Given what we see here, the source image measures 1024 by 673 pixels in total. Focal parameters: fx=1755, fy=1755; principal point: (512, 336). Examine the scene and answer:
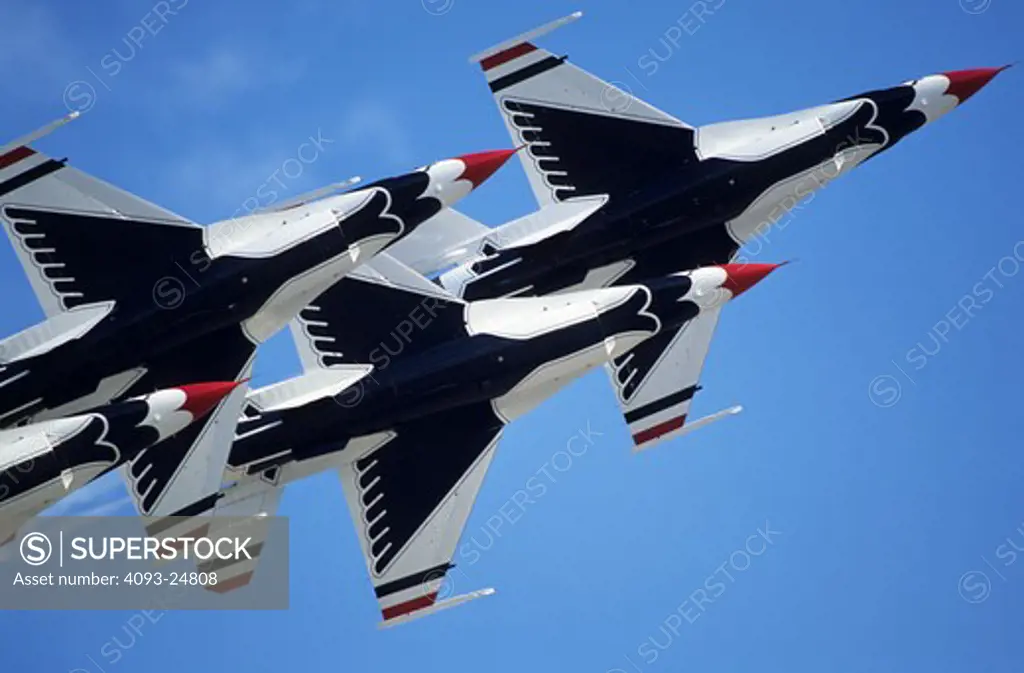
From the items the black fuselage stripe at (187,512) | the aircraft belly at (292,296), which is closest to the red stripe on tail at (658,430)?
the aircraft belly at (292,296)

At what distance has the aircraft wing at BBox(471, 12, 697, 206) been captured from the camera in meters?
48.1

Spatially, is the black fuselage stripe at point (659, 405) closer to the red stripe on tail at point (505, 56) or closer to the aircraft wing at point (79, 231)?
the red stripe on tail at point (505, 56)

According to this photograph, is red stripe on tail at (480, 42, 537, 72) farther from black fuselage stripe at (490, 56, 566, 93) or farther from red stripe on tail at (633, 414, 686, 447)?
red stripe on tail at (633, 414, 686, 447)

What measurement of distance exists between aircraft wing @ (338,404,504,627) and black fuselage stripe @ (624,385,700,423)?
4.51m

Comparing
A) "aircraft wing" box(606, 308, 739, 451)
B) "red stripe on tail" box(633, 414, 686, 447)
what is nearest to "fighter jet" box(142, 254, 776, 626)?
"aircraft wing" box(606, 308, 739, 451)

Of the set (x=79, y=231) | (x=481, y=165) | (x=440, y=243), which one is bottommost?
(x=440, y=243)

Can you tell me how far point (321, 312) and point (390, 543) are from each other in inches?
250

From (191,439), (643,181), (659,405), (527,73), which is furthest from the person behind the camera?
(527,73)

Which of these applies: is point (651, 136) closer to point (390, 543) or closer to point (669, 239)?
point (669, 239)

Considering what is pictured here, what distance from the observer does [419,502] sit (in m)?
46.0

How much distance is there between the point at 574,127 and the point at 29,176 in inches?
581

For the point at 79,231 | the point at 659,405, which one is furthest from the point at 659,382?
the point at 79,231

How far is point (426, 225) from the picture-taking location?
4812 cm

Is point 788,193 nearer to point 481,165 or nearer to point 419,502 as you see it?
point 481,165
